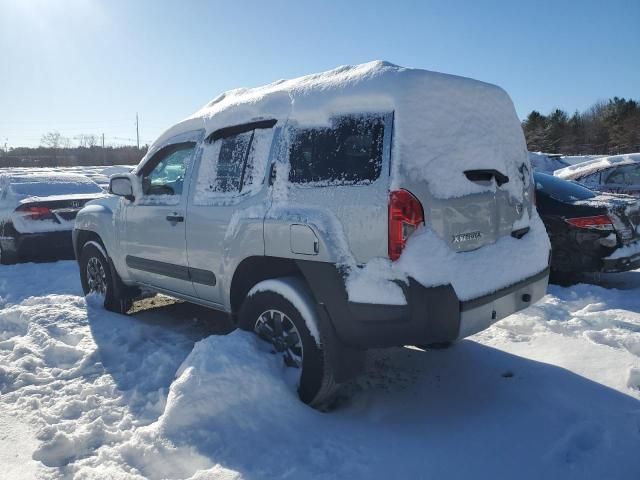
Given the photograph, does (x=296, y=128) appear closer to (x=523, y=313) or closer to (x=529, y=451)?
(x=529, y=451)

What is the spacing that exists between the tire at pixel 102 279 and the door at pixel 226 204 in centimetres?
151

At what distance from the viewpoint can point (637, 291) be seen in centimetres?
579

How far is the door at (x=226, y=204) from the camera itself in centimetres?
341

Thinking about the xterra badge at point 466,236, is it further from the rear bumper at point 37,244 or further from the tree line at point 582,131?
the tree line at point 582,131

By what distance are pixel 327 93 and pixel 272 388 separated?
1795mm

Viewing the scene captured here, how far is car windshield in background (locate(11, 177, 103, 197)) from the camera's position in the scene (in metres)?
8.61

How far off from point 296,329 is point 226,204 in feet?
3.54

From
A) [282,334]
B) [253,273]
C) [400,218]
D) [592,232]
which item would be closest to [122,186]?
[253,273]

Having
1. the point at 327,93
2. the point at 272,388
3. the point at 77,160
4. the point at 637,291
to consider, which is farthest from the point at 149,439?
the point at 77,160

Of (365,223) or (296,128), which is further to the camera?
(296,128)

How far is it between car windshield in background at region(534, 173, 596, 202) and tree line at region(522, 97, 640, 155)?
1644 inches

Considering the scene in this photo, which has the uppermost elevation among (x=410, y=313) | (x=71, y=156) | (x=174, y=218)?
(x=71, y=156)

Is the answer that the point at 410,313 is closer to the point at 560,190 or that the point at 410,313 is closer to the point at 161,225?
the point at 161,225

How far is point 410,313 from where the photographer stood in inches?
104
